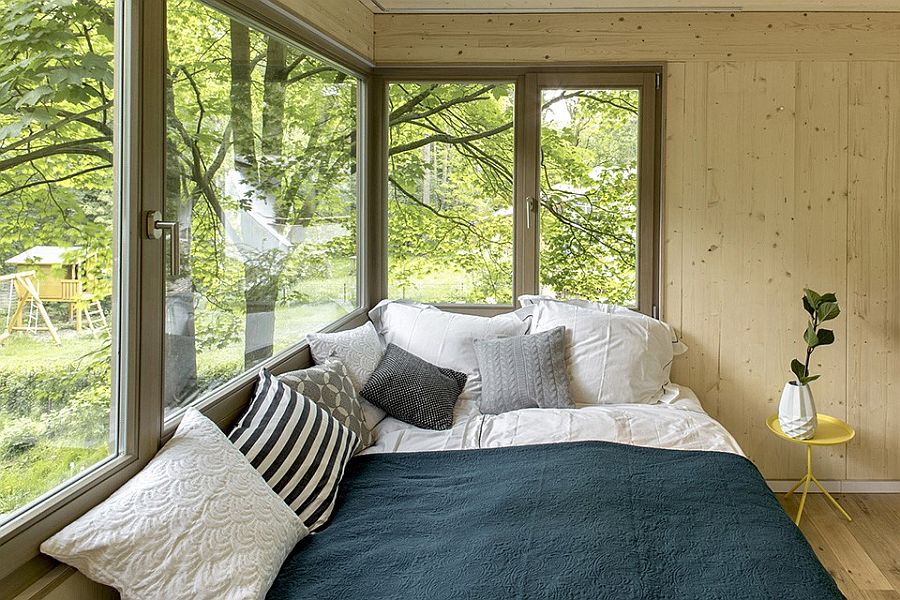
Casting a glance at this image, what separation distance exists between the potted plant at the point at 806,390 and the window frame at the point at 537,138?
661 mm

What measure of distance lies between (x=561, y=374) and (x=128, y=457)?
1801 mm

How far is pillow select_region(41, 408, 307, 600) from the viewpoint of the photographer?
1.37m

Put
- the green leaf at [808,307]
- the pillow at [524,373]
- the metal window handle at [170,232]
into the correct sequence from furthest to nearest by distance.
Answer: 1. the green leaf at [808,307]
2. the pillow at [524,373]
3. the metal window handle at [170,232]

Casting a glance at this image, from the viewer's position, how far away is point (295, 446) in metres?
2.06

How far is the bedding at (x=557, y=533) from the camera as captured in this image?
1.60 m

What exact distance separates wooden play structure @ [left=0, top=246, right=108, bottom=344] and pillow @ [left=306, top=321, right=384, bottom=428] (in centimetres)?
128

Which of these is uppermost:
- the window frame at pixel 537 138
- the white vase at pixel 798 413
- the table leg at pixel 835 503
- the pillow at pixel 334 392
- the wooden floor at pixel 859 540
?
the window frame at pixel 537 138

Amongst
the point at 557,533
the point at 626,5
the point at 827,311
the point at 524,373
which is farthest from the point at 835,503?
the point at 626,5

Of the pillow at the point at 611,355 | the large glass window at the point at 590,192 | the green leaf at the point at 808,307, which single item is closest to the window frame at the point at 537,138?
the large glass window at the point at 590,192

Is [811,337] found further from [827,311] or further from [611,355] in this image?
[611,355]

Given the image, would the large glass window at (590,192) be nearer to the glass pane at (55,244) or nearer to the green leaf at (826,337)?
the green leaf at (826,337)

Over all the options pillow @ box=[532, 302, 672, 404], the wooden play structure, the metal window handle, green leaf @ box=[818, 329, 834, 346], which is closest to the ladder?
the wooden play structure

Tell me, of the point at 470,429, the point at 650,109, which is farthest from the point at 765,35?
the point at 470,429

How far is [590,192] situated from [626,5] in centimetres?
87
